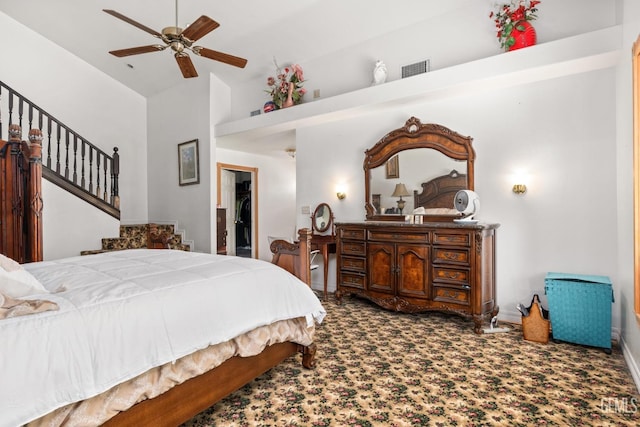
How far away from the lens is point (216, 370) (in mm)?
1821

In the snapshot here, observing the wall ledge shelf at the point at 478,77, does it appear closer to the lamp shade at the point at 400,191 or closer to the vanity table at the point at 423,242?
the vanity table at the point at 423,242

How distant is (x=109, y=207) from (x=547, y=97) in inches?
240

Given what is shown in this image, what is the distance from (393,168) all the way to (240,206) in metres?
4.47

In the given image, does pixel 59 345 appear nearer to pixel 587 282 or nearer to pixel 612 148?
pixel 587 282

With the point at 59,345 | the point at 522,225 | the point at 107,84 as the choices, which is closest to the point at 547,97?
the point at 522,225

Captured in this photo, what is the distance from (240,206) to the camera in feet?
25.7

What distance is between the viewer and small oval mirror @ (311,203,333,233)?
4.96 m

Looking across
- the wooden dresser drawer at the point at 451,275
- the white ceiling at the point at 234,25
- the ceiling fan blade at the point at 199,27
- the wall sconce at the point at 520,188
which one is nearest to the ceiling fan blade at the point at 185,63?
the ceiling fan blade at the point at 199,27

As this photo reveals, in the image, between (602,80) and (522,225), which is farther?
(522,225)

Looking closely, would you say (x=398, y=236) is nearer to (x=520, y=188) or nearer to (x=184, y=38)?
(x=520, y=188)

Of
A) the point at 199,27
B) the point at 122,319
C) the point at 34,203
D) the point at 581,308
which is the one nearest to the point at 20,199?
the point at 34,203

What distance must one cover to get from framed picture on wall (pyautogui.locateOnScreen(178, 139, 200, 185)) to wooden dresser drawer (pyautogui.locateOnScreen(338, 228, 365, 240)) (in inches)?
120

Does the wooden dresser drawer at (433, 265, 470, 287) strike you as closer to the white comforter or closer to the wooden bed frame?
the wooden bed frame

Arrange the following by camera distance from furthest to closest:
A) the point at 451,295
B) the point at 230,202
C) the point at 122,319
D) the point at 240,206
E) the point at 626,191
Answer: the point at 240,206
the point at 230,202
the point at 451,295
the point at 626,191
the point at 122,319
